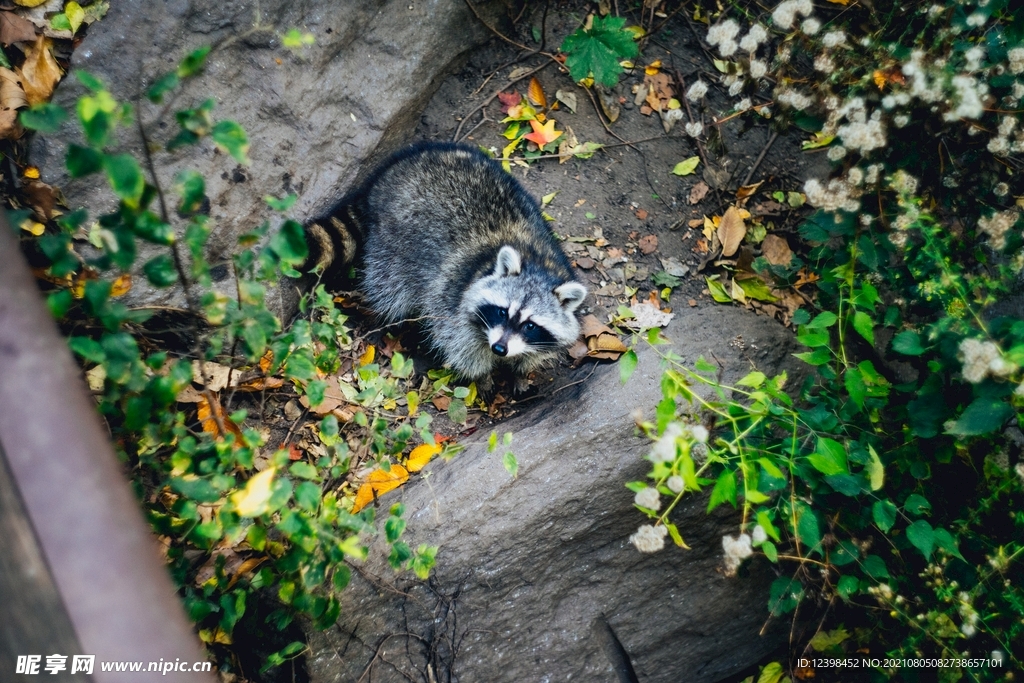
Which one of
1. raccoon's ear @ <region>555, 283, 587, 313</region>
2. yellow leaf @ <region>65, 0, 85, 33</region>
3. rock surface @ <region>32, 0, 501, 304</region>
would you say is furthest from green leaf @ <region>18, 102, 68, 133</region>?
raccoon's ear @ <region>555, 283, 587, 313</region>

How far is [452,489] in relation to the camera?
2.62 meters

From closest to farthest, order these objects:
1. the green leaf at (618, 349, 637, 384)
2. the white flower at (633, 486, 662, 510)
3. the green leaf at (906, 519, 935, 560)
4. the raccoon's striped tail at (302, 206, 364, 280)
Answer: the white flower at (633, 486, 662, 510)
the green leaf at (618, 349, 637, 384)
the green leaf at (906, 519, 935, 560)
the raccoon's striped tail at (302, 206, 364, 280)

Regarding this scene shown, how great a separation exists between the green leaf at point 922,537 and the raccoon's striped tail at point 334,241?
8.05 ft

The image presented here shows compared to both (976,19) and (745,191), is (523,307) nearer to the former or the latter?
(745,191)

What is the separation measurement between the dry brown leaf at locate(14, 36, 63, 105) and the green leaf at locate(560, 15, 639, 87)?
230 centimetres

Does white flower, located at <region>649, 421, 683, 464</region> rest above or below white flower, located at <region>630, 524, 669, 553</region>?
above

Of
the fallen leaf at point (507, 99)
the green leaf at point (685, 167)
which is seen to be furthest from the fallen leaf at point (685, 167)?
the fallen leaf at point (507, 99)

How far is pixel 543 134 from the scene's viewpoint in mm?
3795

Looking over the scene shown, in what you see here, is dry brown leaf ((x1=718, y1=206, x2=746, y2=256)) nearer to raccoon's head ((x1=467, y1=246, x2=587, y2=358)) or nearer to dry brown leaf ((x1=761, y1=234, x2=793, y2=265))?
dry brown leaf ((x1=761, y1=234, x2=793, y2=265))

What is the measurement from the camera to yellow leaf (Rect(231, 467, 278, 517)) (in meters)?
1.53

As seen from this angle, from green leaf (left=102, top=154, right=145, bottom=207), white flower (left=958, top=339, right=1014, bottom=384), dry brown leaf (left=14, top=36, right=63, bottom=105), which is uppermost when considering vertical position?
dry brown leaf (left=14, top=36, right=63, bottom=105)

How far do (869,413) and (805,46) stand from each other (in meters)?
1.39

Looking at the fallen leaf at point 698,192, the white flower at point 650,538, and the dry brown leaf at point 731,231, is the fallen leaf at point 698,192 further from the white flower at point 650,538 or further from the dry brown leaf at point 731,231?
the white flower at point 650,538

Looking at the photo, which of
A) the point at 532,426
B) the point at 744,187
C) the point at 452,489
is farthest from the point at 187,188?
the point at 744,187
